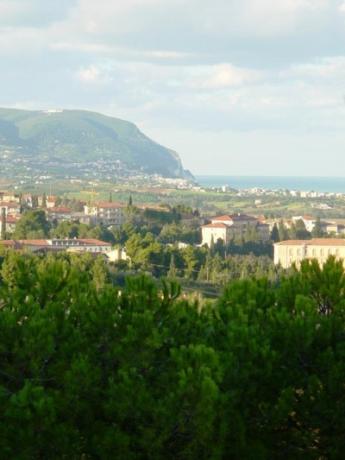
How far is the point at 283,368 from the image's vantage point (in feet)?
35.3

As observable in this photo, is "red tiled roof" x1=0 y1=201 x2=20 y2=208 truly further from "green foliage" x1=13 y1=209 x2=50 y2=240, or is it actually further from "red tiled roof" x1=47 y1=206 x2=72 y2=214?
"green foliage" x1=13 y1=209 x2=50 y2=240

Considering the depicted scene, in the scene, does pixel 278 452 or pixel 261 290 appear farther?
pixel 261 290

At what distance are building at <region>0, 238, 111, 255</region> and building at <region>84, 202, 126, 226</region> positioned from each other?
19480mm

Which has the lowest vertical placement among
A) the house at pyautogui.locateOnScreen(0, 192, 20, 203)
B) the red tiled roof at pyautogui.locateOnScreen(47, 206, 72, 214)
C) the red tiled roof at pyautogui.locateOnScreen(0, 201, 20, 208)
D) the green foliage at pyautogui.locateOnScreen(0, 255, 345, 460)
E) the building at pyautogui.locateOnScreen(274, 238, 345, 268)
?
the building at pyautogui.locateOnScreen(274, 238, 345, 268)

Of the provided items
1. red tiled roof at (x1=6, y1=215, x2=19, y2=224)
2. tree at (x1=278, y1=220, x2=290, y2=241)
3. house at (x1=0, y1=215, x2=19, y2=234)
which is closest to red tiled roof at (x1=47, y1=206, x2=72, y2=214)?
red tiled roof at (x1=6, y1=215, x2=19, y2=224)

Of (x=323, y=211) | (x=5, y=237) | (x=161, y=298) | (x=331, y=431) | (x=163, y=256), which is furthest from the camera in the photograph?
(x=323, y=211)

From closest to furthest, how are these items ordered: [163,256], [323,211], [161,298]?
1. [161,298]
2. [163,256]
3. [323,211]

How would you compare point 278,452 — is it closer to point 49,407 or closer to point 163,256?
point 49,407

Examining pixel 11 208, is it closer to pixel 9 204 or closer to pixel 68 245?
pixel 9 204

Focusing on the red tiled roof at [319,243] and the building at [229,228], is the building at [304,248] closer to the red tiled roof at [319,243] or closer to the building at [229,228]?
the red tiled roof at [319,243]

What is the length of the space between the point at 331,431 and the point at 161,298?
2.33 meters

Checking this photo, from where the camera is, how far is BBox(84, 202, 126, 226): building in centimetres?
8726

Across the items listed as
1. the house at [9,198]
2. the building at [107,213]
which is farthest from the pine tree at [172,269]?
the house at [9,198]

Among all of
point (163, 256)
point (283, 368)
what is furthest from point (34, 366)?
point (163, 256)
